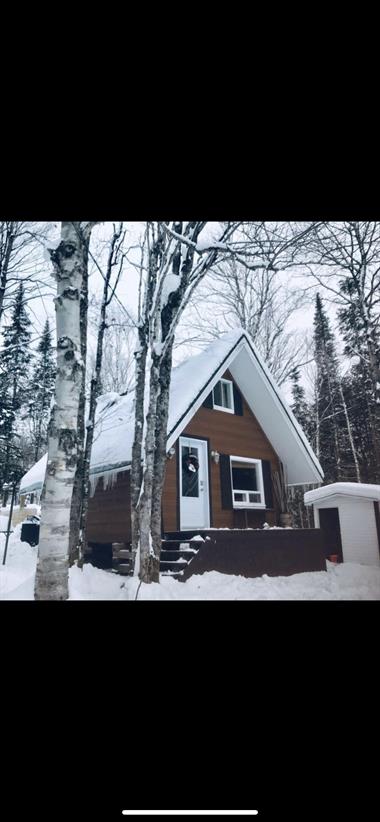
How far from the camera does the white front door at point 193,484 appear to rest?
476 centimetres

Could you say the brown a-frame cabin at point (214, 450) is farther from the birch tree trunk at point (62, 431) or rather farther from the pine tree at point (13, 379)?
the birch tree trunk at point (62, 431)

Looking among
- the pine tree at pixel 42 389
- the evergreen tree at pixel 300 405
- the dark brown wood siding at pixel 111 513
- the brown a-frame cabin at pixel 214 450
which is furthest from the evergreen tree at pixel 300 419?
the pine tree at pixel 42 389

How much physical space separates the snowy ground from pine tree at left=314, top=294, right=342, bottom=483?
1398mm

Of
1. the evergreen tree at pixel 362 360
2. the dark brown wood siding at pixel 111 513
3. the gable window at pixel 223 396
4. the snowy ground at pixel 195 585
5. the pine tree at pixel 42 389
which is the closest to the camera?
the snowy ground at pixel 195 585

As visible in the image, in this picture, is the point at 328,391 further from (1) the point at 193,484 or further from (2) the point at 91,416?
(2) the point at 91,416

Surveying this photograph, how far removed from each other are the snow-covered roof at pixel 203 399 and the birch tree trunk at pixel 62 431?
168cm

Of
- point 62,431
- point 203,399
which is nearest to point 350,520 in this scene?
point 203,399

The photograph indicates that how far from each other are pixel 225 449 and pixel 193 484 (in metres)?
0.72

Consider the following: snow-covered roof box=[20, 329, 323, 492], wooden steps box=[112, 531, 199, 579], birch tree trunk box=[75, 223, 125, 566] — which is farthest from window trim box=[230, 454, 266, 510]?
birch tree trunk box=[75, 223, 125, 566]

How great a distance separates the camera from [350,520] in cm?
416
